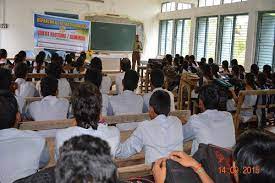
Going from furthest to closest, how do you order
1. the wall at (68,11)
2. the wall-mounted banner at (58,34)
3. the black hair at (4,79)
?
1. the wall at (68,11)
2. the wall-mounted banner at (58,34)
3. the black hair at (4,79)

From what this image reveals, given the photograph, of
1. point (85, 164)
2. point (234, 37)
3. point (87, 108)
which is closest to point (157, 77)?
point (87, 108)

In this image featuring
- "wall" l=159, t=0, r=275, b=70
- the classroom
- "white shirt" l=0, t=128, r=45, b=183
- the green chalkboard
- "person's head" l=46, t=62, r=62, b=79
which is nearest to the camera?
the classroom

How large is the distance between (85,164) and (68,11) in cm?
1069

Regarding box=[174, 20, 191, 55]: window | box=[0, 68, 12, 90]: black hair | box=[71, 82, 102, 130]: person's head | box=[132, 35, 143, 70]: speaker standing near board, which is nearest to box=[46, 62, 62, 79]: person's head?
box=[0, 68, 12, 90]: black hair

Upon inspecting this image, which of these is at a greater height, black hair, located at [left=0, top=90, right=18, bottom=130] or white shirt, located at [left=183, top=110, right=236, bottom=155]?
black hair, located at [left=0, top=90, right=18, bottom=130]

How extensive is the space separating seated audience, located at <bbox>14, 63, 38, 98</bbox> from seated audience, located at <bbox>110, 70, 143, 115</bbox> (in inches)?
47.4

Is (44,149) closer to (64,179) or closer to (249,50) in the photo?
(64,179)

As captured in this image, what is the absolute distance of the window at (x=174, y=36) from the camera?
11.5m

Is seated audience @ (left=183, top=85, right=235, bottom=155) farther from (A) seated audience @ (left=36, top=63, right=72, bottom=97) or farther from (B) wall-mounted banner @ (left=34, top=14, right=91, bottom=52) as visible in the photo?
(B) wall-mounted banner @ (left=34, top=14, right=91, bottom=52)

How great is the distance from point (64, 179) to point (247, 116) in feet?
12.8

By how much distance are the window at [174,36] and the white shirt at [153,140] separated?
31.0ft

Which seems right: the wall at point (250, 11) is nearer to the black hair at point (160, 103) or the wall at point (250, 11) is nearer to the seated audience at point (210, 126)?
the seated audience at point (210, 126)

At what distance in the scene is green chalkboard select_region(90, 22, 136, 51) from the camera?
11.6 meters

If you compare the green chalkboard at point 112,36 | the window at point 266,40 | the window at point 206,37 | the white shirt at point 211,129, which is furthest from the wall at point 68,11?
the white shirt at point 211,129
